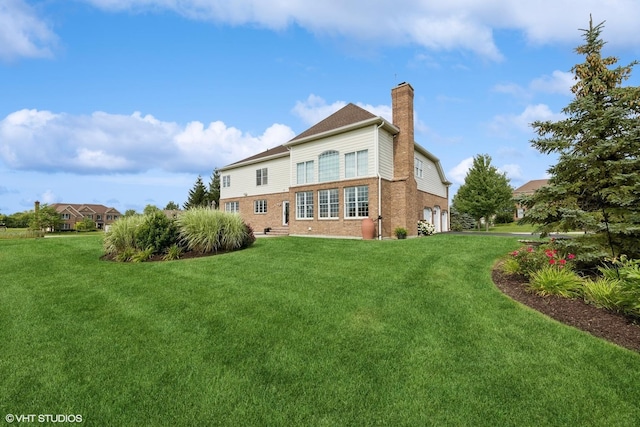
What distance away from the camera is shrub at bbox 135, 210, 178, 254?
10117 mm

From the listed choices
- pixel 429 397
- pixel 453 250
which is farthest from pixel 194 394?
pixel 453 250

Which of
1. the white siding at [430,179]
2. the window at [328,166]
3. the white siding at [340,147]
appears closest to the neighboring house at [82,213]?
the white siding at [340,147]

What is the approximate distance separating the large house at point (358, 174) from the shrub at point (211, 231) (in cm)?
713

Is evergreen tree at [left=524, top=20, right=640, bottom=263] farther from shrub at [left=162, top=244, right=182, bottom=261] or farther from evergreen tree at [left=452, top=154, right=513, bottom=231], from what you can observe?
evergreen tree at [left=452, top=154, right=513, bottom=231]

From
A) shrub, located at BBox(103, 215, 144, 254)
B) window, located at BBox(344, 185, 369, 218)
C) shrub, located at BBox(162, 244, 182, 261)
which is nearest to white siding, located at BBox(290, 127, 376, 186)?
window, located at BBox(344, 185, 369, 218)

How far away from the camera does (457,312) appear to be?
5145 mm

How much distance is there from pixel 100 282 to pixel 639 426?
9.06m

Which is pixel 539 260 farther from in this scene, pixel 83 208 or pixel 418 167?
pixel 83 208

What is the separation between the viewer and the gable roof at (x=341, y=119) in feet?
57.6

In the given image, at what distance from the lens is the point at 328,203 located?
1819cm

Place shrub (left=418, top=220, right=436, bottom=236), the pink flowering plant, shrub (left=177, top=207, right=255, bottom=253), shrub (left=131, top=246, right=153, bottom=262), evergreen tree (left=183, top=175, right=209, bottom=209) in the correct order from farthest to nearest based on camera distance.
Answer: evergreen tree (left=183, top=175, right=209, bottom=209) < shrub (left=418, top=220, right=436, bottom=236) < shrub (left=177, top=207, right=255, bottom=253) < shrub (left=131, top=246, right=153, bottom=262) < the pink flowering plant

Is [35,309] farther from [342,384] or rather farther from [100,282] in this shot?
[342,384]

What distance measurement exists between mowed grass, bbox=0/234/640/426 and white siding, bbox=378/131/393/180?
10.6 m

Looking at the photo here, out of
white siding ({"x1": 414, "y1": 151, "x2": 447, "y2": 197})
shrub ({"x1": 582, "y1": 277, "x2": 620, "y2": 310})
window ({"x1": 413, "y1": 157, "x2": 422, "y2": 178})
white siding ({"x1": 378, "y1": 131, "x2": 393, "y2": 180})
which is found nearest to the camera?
shrub ({"x1": 582, "y1": 277, "x2": 620, "y2": 310})
